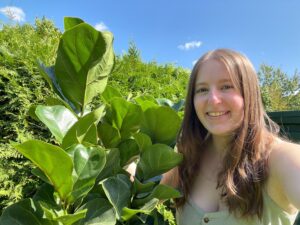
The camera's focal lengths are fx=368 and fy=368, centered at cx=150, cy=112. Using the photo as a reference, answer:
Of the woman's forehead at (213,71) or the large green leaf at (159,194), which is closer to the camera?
the large green leaf at (159,194)

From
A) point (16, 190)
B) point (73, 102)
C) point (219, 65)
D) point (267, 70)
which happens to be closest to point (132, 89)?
point (16, 190)

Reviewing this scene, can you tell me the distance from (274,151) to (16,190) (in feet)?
4.61

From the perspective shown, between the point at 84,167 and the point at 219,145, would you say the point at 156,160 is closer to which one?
the point at 84,167

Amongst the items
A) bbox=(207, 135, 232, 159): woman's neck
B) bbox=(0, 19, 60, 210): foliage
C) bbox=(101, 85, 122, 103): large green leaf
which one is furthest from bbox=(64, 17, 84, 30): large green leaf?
bbox=(0, 19, 60, 210): foliage

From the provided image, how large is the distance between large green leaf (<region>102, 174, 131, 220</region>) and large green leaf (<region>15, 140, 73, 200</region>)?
0.13 metres

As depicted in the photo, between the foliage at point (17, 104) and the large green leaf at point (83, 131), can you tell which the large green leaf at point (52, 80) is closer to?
the large green leaf at point (83, 131)

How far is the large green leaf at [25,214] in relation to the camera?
0.97m

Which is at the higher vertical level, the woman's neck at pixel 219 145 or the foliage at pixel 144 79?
the foliage at pixel 144 79

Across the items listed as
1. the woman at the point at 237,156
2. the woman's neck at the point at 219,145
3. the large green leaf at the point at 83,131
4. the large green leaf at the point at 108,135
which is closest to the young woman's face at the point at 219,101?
the woman at the point at 237,156

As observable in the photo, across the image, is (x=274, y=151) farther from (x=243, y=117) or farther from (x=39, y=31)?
(x=39, y=31)

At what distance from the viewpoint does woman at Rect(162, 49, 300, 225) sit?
1384 millimetres

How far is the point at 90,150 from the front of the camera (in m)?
0.98

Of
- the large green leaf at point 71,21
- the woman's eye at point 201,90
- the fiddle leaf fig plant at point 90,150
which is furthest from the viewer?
the woman's eye at point 201,90

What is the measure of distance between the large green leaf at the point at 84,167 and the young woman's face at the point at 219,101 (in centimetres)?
60
